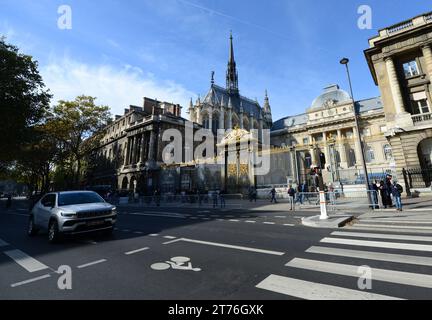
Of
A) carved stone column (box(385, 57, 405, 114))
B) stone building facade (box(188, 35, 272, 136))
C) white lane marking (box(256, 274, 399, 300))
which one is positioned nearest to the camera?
white lane marking (box(256, 274, 399, 300))

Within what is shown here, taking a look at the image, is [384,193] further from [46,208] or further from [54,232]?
[46,208]

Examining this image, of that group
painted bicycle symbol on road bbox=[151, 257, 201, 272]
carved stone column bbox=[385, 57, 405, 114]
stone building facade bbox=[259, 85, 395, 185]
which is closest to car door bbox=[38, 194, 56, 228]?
painted bicycle symbol on road bbox=[151, 257, 201, 272]

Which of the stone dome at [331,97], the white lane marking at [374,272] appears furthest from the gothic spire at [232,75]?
the white lane marking at [374,272]

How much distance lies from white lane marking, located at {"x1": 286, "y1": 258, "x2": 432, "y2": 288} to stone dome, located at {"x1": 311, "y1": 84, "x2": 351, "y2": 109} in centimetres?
5471

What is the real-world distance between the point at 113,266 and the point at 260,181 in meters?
20.8

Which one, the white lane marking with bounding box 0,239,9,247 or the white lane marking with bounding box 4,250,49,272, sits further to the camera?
the white lane marking with bounding box 0,239,9,247

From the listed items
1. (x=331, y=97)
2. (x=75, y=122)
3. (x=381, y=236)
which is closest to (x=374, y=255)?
(x=381, y=236)

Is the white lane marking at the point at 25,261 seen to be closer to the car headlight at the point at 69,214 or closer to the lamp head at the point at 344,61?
the car headlight at the point at 69,214

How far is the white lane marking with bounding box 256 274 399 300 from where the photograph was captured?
2936 millimetres

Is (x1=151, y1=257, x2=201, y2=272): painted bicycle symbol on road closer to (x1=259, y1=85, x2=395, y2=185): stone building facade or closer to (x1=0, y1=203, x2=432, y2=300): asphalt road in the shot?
(x1=0, y1=203, x2=432, y2=300): asphalt road

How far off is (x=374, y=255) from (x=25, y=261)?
307 inches

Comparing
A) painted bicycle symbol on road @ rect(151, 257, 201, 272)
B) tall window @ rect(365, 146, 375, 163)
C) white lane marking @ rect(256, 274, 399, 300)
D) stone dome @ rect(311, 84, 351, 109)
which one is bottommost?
white lane marking @ rect(256, 274, 399, 300)

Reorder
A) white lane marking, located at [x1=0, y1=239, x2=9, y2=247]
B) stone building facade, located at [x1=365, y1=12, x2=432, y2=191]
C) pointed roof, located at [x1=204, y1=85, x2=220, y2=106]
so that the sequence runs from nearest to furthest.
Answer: white lane marking, located at [x1=0, y1=239, x2=9, y2=247], stone building facade, located at [x1=365, y1=12, x2=432, y2=191], pointed roof, located at [x1=204, y1=85, x2=220, y2=106]
